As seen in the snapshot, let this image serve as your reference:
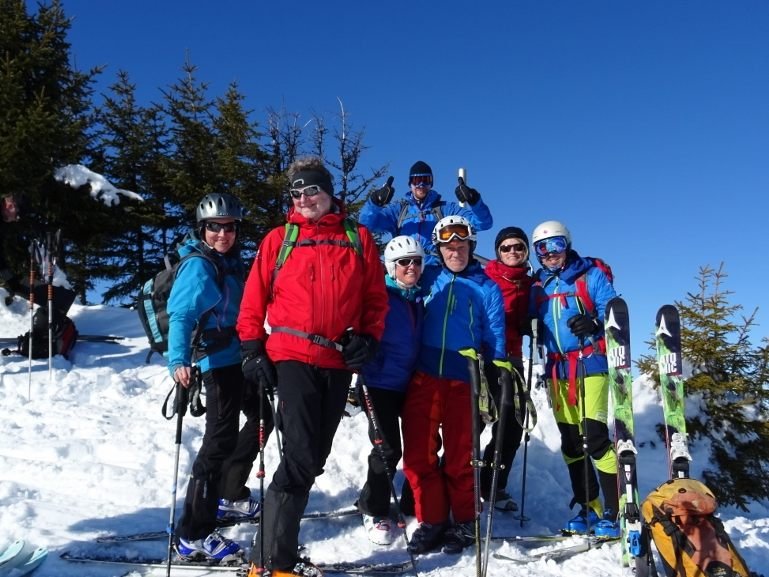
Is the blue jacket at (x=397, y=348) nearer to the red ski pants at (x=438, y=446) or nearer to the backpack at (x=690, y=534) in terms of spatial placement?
the red ski pants at (x=438, y=446)

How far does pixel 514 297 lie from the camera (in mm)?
6184

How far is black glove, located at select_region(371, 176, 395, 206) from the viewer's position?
6980 mm

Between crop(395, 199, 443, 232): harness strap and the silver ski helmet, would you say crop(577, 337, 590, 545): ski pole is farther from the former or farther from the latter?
crop(395, 199, 443, 232): harness strap

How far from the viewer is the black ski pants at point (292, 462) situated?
3844 mm

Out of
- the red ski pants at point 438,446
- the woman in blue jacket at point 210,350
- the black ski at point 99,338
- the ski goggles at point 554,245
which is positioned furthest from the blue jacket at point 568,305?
the black ski at point 99,338

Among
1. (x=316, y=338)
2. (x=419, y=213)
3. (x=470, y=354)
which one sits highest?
(x=419, y=213)

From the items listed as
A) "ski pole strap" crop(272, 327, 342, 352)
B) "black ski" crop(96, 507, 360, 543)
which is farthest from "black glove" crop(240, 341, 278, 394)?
"black ski" crop(96, 507, 360, 543)

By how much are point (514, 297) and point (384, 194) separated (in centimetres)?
199

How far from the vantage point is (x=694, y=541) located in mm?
3600

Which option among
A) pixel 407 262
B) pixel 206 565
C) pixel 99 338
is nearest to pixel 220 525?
pixel 206 565

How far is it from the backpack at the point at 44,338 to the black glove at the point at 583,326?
371 inches

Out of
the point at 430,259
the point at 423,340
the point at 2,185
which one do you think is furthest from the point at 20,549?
the point at 2,185

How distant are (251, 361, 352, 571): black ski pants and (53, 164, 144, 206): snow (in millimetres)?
11700

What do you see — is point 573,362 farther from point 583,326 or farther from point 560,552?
point 560,552
